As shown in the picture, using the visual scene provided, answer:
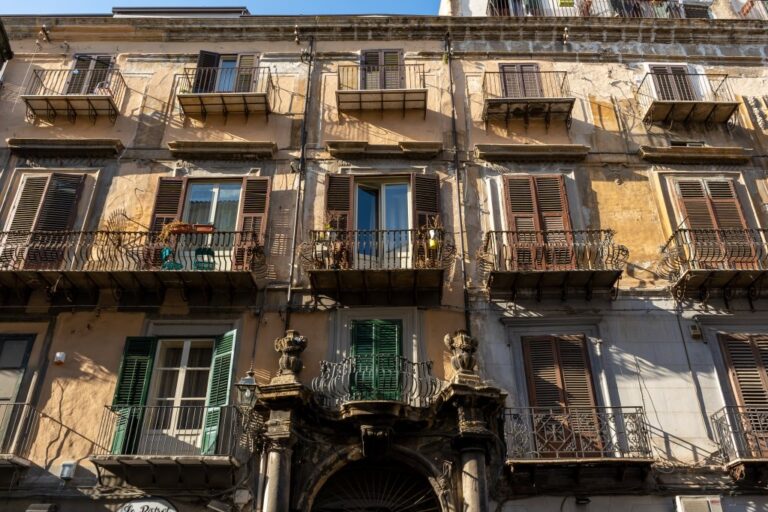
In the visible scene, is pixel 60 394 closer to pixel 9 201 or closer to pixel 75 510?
pixel 75 510

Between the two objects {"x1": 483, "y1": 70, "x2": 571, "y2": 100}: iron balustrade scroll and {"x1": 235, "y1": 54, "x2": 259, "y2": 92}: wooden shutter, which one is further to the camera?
{"x1": 235, "y1": 54, "x2": 259, "y2": 92}: wooden shutter

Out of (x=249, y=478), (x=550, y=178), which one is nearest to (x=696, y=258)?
(x=550, y=178)

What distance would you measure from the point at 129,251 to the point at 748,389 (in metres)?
11.9

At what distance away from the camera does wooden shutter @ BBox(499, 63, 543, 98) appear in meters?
16.0

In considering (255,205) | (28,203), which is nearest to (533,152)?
(255,205)

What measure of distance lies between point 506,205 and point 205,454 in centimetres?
769

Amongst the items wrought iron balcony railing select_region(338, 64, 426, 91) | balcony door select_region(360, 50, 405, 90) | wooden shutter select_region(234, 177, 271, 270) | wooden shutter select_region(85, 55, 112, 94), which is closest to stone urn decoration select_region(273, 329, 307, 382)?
wooden shutter select_region(234, 177, 271, 270)

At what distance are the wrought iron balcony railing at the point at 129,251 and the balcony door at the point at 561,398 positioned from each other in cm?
568

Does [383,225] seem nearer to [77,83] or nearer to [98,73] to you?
[98,73]

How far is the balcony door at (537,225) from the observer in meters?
13.3

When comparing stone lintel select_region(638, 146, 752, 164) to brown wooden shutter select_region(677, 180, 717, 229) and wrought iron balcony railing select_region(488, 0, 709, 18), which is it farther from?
wrought iron balcony railing select_region(488, 0, 709, 18)

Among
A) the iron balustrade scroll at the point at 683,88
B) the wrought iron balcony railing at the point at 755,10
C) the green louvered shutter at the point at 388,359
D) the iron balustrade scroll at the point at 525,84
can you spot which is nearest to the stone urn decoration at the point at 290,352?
the green louvered shutter at the point at 388,359

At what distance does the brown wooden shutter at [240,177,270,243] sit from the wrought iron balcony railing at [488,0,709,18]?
809cm

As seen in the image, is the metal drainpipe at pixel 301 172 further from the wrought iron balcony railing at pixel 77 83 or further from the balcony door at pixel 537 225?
the wrought iron balcony railing at pixel 77 83
